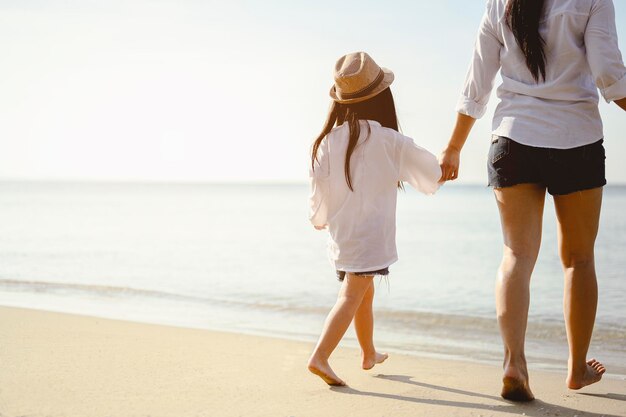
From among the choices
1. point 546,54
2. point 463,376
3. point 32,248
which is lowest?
point 32,248

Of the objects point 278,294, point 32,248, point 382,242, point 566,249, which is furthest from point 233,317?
point 32,248

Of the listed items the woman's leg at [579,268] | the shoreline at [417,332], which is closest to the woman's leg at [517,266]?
the woman's leg at [579,268]

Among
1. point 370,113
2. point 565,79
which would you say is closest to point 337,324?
point 370,113

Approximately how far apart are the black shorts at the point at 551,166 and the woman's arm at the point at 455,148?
0.65ft

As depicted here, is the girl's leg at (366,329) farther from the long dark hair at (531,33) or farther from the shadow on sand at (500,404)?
the long dark hair at (531,33)

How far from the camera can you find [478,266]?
1135 centimetres

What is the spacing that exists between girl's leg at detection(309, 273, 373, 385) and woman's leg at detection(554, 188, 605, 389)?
35.1 inches

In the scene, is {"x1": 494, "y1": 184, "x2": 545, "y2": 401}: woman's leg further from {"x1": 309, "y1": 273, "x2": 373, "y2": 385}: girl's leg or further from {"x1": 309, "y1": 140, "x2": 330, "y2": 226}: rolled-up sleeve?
{"x1": 309, "y1": 140, "x2": 330, "y2": 226}: rolled-up sleeve

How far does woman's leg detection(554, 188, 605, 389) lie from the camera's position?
9.40ft

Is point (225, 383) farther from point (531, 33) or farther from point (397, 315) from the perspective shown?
point (397, 315)

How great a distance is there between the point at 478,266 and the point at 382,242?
8415mm

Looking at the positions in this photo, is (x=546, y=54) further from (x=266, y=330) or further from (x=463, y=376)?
(x=266, y=330)

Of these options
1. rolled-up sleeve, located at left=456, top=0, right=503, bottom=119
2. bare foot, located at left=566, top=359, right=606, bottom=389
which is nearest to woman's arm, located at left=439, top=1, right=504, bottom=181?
rolled-up sleeve, located at left=456, top=0, right=503, bottom=119

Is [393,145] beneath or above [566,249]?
above
